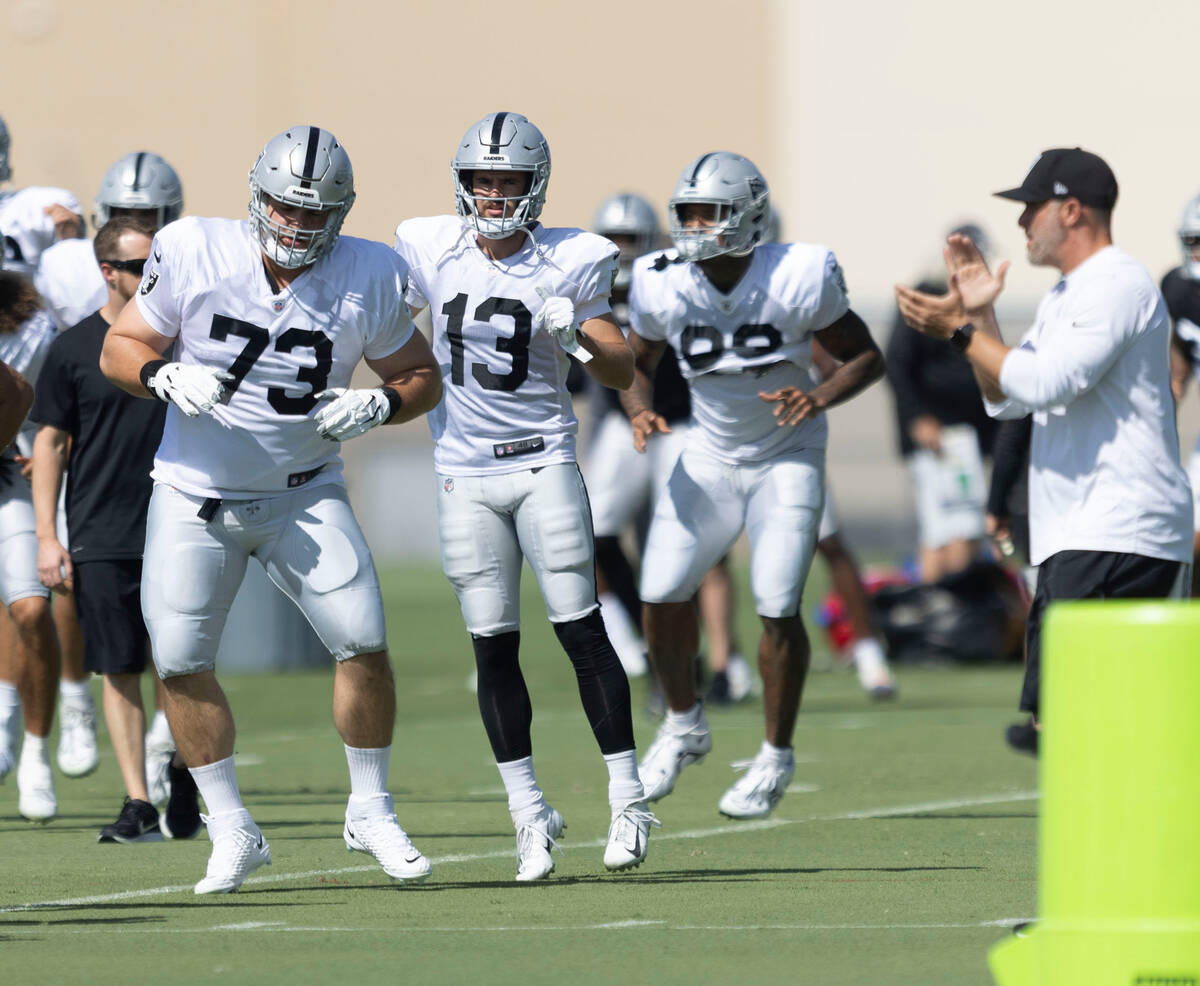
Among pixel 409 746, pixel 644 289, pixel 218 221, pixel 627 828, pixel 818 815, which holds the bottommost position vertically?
pixel 409 746

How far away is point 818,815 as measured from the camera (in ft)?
26.3

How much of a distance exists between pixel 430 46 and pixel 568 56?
2.13 metres

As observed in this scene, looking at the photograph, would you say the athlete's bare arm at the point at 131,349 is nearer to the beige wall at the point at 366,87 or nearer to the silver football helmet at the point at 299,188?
the silver football helmet at the point at 299,188

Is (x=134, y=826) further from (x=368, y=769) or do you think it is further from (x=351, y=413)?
(x=351, y=413)

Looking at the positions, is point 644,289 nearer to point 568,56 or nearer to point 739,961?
point 739,961

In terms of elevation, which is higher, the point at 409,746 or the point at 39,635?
the point at 39,635

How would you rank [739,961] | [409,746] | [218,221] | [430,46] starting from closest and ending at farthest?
[739,961] → [218,221] → [409,746] → [430,46]

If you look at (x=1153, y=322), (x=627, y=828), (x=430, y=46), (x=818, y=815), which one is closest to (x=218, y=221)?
(x=627, y=828)

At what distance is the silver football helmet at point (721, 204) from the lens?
7742 millimetres

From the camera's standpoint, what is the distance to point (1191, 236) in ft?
31.8

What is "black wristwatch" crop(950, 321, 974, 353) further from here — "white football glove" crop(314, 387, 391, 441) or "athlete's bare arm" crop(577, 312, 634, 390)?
"white football glove" crop(314, 387, 391, 441)

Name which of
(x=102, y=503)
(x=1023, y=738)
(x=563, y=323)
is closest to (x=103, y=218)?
(x=102, y=503)

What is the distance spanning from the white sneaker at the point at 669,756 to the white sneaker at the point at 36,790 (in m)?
2.02

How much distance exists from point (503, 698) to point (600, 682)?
28 centimetres
